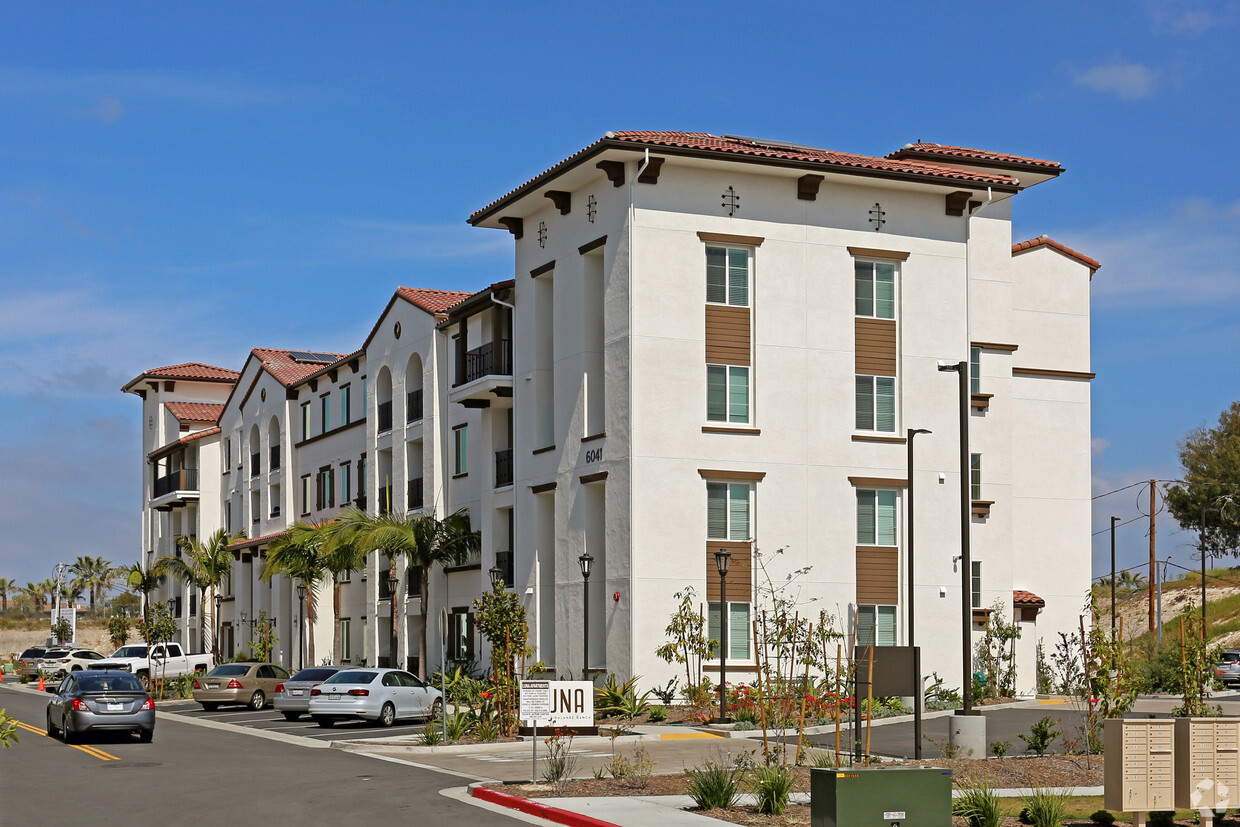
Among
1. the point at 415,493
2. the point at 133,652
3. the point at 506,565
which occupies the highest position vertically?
the point at 415,493

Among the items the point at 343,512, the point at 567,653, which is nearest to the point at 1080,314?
the point at 567,653

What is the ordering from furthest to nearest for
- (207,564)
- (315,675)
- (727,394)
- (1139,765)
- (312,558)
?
(207,564) → (312,558) → (315,675) → (727,394) → (1139,765)

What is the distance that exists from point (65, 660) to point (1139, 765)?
6356 centimetres

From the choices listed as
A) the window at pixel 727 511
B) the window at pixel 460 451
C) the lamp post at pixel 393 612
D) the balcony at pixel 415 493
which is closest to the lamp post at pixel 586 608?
the window at pixel 727 511

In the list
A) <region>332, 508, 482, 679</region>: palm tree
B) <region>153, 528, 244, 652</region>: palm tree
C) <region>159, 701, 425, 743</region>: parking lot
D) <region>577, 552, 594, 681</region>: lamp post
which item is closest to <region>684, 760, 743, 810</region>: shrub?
<region>159, 701, 425, 743</region>: parking lot

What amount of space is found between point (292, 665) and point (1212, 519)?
6095cm

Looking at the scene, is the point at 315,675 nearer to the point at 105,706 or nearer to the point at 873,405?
the point at 105,706

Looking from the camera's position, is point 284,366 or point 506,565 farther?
point 284,366

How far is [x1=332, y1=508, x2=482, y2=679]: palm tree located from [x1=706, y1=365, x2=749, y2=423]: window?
40.7 feet

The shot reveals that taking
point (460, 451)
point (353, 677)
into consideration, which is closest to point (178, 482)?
point (460, 451)

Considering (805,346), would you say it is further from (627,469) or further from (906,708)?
(906,708)

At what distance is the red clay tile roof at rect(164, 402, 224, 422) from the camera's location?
269ft

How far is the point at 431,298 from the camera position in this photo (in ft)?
174

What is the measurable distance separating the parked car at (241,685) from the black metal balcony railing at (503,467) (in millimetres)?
9599
